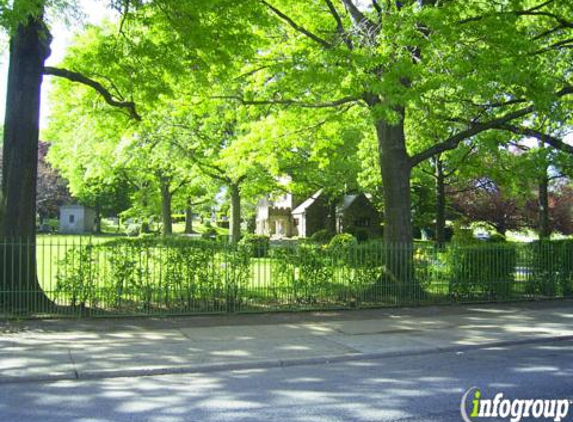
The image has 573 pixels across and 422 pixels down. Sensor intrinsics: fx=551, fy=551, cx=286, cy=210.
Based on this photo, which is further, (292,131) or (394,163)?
(292,131)

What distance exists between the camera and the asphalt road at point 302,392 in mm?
5980

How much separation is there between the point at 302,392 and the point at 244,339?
3.29m

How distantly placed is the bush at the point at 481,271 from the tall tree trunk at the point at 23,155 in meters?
10.4

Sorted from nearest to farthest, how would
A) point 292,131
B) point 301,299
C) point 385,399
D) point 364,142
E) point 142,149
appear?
1. point 385,399
2. point 301,299
3. point 292,131
4. point 364,142
5. point 142,149

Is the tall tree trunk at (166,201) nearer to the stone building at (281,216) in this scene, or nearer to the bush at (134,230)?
the bush at (134,230)

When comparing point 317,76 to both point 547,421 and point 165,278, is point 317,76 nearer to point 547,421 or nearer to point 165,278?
point 165,278

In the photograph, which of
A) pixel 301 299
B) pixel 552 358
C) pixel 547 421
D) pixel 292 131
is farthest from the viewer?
pixel 292 131

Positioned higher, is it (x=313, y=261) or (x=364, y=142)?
(x=364, y=142)

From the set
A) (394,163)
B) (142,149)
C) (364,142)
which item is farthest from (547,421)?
(142,149)

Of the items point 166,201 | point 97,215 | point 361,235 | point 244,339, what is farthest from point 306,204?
point 244,339

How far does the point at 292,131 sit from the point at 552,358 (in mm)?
11186

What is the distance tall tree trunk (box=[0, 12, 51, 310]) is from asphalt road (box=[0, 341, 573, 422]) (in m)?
5.37

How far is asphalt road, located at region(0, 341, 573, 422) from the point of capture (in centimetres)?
598

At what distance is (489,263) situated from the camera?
15594 mm
